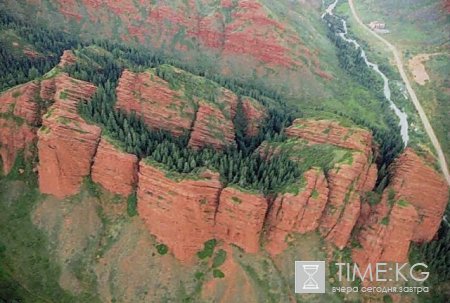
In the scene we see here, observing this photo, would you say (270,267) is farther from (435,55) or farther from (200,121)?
(435,55)

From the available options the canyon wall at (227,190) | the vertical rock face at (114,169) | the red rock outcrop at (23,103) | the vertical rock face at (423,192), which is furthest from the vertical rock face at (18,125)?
the vertical rock face at (423,192)

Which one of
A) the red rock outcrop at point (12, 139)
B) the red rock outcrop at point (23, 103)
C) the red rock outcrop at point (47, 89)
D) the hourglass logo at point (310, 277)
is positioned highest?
the red rock outcrop at point (47, 89)

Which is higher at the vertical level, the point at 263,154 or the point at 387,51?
the point at 387,51

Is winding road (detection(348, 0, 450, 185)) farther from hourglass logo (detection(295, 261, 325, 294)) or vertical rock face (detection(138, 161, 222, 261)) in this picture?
vertical rock face (detection(138, 161, 222, 261))

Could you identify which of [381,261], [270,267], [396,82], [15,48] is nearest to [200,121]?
[270,267]

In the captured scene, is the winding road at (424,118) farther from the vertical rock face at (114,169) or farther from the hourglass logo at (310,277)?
the vertical rock face at (114,169)

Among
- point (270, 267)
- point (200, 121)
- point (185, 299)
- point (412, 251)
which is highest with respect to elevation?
point (200, 121)
